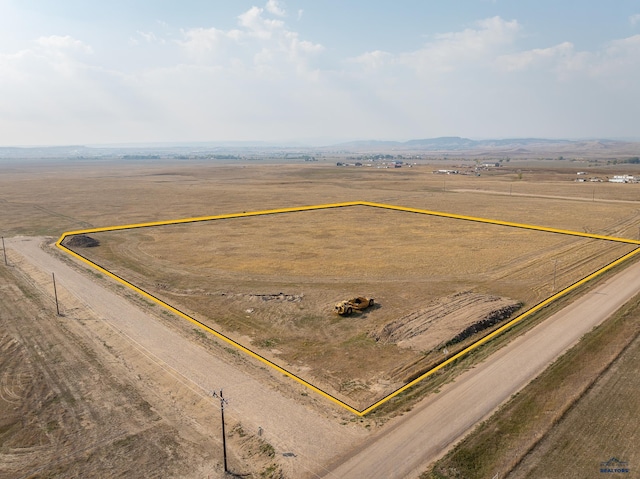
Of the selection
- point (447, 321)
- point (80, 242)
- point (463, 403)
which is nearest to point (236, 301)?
point (447, 321)

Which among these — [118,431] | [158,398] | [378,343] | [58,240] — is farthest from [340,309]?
[58,240]

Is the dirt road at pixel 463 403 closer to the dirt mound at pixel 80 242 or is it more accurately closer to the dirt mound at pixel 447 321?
the dirt mound at pixel 447 321

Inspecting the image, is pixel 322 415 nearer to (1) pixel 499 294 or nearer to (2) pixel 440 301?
(2) pixel 440 301

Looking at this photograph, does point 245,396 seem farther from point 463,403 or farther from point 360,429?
point 463,403

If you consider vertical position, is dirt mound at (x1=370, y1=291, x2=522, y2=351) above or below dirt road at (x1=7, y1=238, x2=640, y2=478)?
above

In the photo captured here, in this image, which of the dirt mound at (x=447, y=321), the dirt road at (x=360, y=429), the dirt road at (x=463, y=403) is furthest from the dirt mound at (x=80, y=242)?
the dirt road at (x=463, y=403)

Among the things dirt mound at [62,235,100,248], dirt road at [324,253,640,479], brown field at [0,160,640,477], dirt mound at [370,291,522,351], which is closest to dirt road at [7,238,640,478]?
dirt road at [324,253,640,479]

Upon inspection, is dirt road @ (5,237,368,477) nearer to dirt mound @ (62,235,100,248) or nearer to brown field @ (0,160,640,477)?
brown field @ (0,160,640,477)
